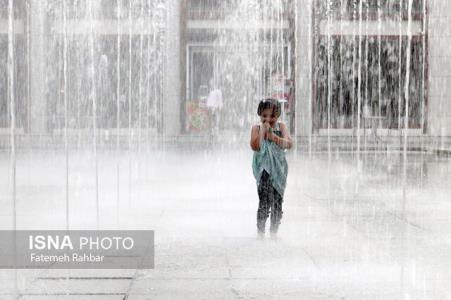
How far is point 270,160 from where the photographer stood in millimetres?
8250

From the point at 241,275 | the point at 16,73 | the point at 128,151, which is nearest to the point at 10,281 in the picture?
the point at 241,275

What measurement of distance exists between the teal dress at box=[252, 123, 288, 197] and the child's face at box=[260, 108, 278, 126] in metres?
0.08

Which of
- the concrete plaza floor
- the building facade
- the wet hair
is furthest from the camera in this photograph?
the building facade

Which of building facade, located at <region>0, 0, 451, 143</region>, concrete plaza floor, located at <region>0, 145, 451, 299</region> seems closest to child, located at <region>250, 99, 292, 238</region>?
concrete plaza floor, located at <region>0, 145, 451, 299</region>

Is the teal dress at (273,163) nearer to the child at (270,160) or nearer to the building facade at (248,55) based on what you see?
the child at (270,160)

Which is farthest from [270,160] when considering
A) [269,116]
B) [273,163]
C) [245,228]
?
[245,228]

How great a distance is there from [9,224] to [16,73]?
2438 cm

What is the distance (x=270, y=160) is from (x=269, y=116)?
395 millimetres

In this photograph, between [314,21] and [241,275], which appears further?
[314,21]

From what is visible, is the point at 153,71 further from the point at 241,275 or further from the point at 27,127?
the point at 241,275

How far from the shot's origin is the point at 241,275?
Result: 6.47 meters

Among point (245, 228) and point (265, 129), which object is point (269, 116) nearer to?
point (265, 129)

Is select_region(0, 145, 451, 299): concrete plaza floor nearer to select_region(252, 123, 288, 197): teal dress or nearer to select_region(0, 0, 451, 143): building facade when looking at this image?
select_region(252, 123, 288, 197): teal dress

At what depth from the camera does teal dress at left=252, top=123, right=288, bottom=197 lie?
823 centimetres
